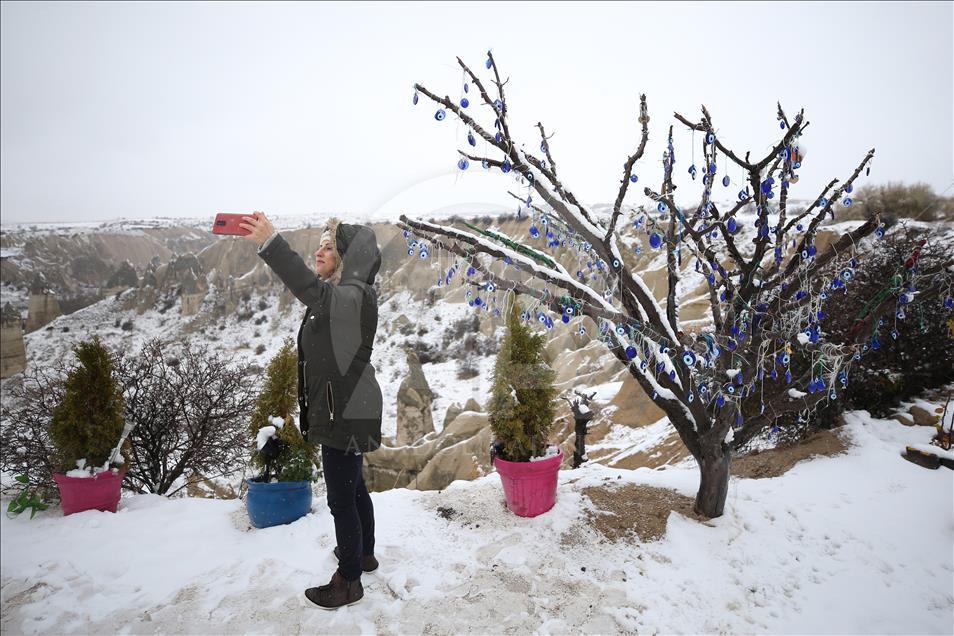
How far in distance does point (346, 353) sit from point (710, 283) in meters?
2.61

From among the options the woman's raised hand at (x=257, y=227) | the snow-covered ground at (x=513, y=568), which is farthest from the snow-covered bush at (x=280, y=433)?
the woman's raised hand at (x=257, y=227)

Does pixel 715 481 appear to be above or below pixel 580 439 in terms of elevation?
above

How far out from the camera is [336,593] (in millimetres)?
2314

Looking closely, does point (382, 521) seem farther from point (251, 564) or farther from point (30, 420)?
point (30, 420)

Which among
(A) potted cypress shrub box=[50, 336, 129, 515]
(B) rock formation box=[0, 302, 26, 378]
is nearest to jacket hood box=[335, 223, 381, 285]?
(A) potted cypress shrub box=[50, 336, 129, 515]

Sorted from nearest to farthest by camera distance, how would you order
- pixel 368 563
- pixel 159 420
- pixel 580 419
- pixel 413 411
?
pixel 368 563 → pixel 159 420 → pixel 580 419 → pixel 413 411

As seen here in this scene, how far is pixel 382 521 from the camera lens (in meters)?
3.36

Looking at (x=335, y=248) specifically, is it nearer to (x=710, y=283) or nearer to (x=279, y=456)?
(x=279, y=456)

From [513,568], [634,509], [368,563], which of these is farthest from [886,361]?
[368,563]

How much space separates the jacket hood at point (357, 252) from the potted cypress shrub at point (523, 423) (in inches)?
61.6

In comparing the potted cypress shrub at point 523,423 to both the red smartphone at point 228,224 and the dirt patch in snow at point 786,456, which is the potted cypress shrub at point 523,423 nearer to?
the red smartphone at point 228,224

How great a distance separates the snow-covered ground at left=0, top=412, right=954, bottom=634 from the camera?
88.3 inches

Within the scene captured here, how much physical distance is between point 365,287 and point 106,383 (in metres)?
3.29

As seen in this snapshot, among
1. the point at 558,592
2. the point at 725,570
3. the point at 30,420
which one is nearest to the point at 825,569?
the point at 725,570
